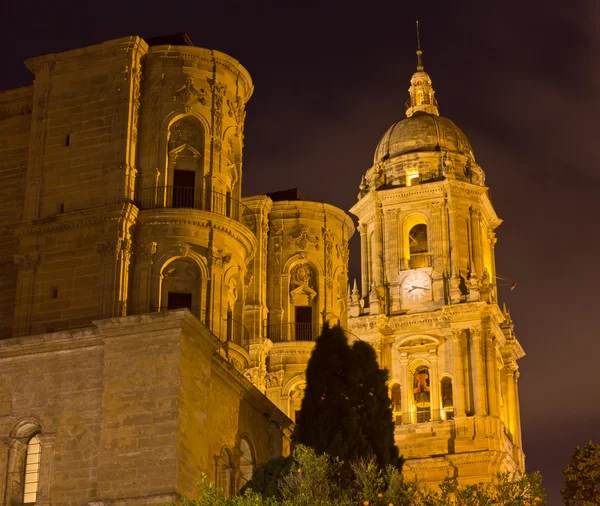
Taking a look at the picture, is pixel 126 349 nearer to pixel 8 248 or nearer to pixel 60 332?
pixel 60 332

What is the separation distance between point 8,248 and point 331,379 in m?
11.7

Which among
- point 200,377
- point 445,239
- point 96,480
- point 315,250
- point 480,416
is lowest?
point 96,480

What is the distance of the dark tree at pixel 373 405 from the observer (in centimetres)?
3666

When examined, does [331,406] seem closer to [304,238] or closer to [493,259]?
[304,238]

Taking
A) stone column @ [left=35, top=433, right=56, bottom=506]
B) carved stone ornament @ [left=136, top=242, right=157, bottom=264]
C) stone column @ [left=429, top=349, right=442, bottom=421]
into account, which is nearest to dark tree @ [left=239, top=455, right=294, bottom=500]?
stone column @ [left=35, top=433, right=56, bottom=506]

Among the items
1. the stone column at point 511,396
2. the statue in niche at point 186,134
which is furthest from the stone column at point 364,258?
the statue in niche at point 186,134

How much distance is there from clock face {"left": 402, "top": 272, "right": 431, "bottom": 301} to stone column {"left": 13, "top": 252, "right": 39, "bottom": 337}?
35.4 meters

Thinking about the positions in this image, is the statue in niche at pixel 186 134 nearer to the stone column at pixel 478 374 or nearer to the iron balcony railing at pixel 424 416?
the stone column at pixel 478 374

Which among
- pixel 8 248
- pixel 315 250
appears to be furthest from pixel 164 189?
pixel 315 250

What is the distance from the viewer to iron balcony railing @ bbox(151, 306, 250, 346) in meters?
40.2

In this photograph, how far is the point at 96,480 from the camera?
117 feet

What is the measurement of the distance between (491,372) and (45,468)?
123 feet

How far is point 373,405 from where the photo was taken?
3744 cm

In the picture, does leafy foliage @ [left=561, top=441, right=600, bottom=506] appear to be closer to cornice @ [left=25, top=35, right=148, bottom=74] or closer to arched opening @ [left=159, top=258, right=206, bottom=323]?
arched opening @ [left=159, top=258, right=206, bottom=323]
